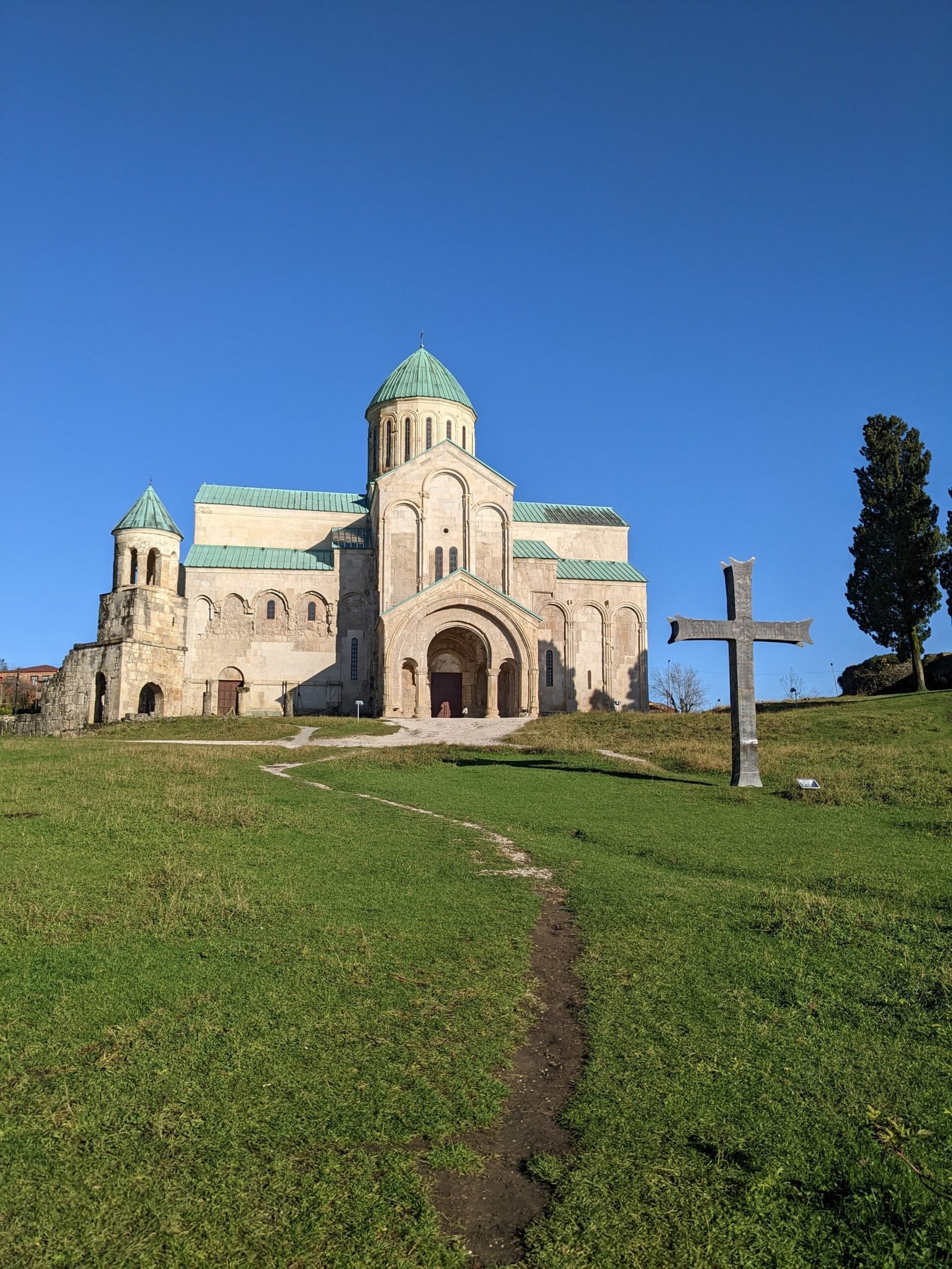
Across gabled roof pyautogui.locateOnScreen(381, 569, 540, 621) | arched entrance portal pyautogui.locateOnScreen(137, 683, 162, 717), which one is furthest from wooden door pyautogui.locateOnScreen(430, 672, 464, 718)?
arched entrance portal pyautogui.locateOnScreen(137, 683, 162, 717)

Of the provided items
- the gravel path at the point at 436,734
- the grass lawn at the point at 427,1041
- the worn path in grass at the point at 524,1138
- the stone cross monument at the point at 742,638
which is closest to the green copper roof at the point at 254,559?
the gravel path at the point at 436,734

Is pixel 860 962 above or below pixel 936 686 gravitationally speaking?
below

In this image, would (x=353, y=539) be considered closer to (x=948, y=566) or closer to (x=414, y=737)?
(x=414, y=737)

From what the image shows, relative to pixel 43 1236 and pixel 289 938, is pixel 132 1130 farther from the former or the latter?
pixel 289 938

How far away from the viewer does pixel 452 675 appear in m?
41.5

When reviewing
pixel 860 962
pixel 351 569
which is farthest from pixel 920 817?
pixel 351 569

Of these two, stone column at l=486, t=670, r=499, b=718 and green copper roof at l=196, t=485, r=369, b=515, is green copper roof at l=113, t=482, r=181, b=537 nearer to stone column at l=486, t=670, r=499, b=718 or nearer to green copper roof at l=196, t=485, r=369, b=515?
green copper roof at l=196, t=485, r=369, b=515

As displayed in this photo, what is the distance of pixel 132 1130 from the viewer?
14.0 feet

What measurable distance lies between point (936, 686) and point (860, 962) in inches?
1490

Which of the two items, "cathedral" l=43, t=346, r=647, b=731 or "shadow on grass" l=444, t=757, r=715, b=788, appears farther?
"cathedral" l=43, t=346, r=647, b=731

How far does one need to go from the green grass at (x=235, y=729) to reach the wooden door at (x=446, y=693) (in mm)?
8352

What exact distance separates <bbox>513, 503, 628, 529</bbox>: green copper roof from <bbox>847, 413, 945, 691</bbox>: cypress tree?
13.2 m

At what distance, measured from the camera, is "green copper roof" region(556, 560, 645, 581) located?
44203 millimetres

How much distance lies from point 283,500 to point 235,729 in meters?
18.6
